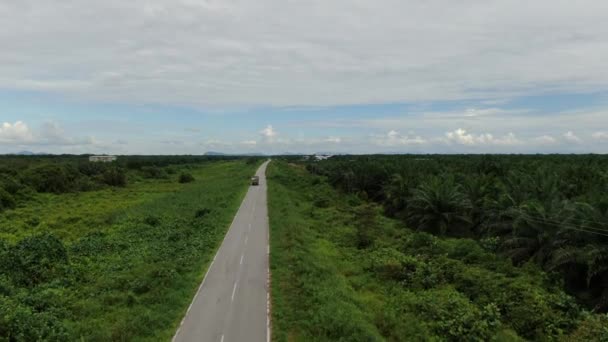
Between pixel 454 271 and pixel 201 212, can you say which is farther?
pixel 201 212

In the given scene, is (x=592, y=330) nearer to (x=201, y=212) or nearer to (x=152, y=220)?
(x=152, y=220)

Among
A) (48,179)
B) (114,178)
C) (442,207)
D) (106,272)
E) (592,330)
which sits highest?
(48,179)

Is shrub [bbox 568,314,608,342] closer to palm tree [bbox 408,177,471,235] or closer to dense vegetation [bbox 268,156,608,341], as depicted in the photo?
dense vegetation [bbox 268,156,608,341]

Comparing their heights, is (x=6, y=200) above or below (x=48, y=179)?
below

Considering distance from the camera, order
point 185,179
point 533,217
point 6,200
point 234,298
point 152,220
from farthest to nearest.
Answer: point 185,179 < point 6,200 < point 152,220 < point 533,217 < point 234,298

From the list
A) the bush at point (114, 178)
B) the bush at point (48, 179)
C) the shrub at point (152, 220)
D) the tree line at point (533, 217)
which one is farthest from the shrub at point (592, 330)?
the bush at point (114, 178)

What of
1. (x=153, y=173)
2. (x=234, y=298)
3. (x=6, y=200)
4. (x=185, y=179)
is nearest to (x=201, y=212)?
(x=6, y=200)

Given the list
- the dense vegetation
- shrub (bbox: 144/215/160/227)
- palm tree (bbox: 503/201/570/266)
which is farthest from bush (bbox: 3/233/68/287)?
palm tree (bbox: 503/201/570/266)
